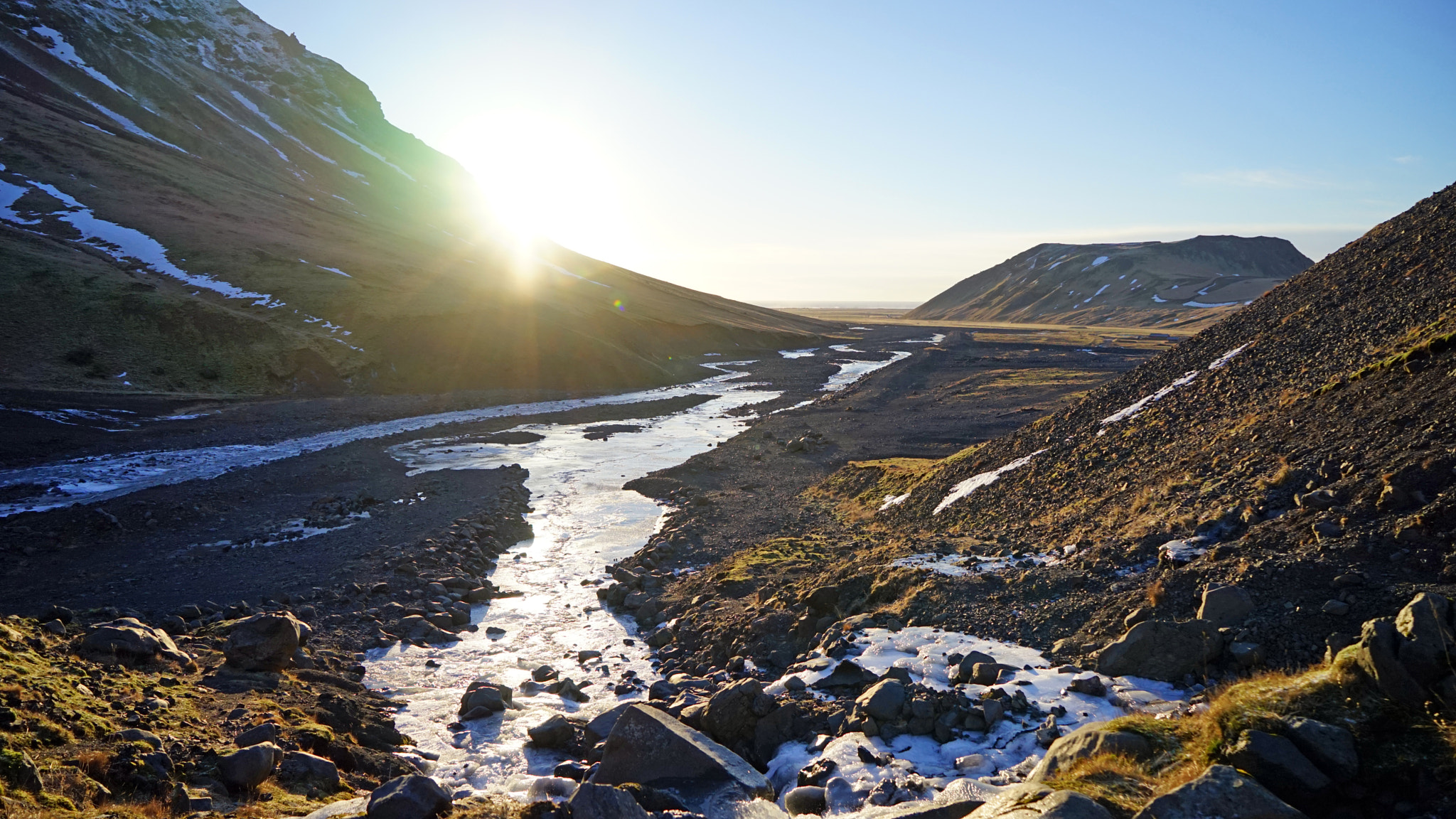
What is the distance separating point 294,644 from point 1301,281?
3383 centimetres

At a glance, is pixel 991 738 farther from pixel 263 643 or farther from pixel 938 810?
pixel 263 643

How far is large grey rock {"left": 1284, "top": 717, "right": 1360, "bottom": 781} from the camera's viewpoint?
7.11 metres

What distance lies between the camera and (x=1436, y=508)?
12.0 metres

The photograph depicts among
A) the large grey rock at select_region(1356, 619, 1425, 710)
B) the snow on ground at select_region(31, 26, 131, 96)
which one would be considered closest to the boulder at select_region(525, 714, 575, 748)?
the large grey rock at select_region(1356, 619, 1425, 710)

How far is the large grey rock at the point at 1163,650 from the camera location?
11695 millimetres

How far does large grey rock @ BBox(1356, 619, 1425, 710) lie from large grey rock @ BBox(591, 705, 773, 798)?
730cm

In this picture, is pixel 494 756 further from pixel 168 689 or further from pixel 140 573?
pixel 140 573

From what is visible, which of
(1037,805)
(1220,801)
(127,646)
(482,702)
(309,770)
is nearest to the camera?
(1220,801)

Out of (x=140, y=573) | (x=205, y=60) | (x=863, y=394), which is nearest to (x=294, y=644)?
(x=140, y=573)

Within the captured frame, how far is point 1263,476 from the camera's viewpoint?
53.9 feet

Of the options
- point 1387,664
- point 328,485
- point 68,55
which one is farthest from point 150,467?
point 68,55

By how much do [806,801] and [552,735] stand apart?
541 centimetres

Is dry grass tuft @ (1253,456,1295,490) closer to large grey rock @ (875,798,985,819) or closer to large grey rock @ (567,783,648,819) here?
large grey rock @ (875,798,985,819)

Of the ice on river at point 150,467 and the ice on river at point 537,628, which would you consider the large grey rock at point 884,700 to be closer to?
the ice on river at point 537,628
